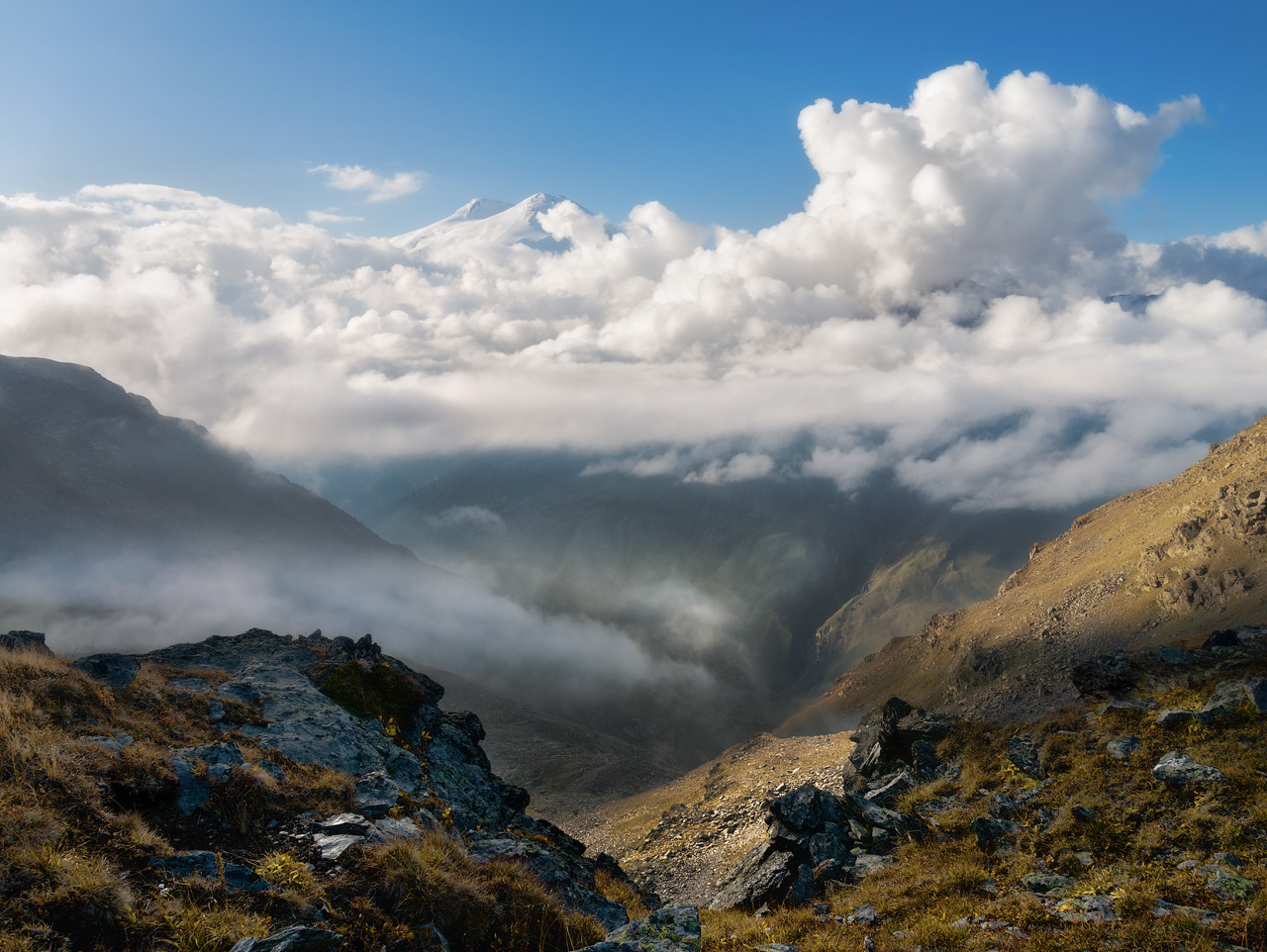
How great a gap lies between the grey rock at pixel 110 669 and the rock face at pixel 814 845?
2253 cm

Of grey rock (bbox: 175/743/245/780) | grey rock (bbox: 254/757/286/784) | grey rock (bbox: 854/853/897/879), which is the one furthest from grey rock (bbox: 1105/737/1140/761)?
grey rock (bbox: 175/743/245/780)

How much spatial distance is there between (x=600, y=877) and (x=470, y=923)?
1094 centimetres

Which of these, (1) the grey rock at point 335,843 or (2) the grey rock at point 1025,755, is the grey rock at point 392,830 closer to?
(1) the grey rock at point 335,843

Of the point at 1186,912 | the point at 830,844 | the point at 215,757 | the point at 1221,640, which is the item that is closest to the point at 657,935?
the point at 1186,912

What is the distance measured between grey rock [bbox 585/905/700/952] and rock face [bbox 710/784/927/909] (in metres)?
7.34

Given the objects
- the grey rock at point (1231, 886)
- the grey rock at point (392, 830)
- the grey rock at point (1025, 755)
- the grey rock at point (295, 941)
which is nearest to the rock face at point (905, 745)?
the grey rock at point (1025, 755)

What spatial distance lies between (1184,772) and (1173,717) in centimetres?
480

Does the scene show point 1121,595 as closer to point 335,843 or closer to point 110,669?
point 335,843

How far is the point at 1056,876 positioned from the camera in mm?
14898

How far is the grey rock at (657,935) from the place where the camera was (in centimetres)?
1139

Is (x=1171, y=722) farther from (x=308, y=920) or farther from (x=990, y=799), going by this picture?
(x=308, y=920)

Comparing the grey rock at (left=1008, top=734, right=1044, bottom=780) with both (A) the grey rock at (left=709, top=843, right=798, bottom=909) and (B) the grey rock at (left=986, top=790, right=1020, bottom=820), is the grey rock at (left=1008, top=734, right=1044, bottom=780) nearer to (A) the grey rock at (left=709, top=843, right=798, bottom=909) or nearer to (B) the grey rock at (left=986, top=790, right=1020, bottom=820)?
(B) the grey rock at (left=986, top=790, right=1020, bottom=820)

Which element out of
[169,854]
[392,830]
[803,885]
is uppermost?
[169,854]

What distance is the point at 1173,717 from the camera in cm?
2156
